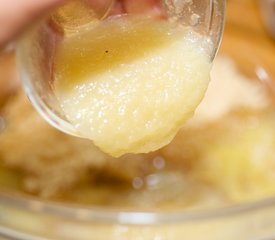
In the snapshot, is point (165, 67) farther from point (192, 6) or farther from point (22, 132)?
point (22, 132)

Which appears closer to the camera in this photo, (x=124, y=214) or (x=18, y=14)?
(x=18, y=14)

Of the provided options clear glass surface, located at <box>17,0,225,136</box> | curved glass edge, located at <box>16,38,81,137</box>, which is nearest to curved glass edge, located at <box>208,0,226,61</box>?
clear glass surface, located at <box>17,0,225,136</box>

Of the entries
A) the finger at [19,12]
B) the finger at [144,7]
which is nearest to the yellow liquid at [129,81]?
the finger at [144,7]

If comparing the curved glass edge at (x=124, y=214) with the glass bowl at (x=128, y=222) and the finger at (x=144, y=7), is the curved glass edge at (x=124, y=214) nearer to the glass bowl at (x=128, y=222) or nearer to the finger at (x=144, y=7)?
the glass bowl at (x=128, y=222)

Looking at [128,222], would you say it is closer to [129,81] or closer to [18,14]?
[129,81]

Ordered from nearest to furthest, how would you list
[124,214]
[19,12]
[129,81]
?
[19,12] → [129,81] → [124,214]

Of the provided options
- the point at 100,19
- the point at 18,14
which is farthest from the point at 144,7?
the point at 18,14

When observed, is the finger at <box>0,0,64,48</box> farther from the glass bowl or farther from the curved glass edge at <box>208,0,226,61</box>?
the glass bowl
